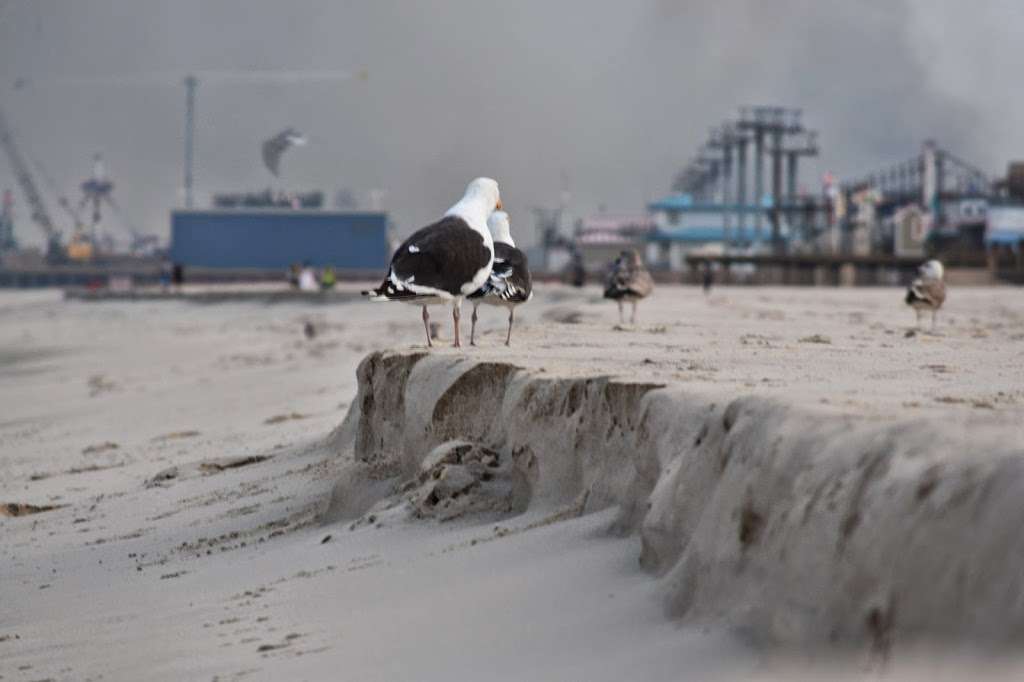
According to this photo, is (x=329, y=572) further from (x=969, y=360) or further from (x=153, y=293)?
(x=153, y=293)

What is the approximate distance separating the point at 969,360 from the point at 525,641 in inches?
183

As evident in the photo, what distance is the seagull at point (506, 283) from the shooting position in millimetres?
11219

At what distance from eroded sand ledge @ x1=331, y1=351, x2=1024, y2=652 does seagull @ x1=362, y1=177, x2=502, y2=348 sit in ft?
12.1

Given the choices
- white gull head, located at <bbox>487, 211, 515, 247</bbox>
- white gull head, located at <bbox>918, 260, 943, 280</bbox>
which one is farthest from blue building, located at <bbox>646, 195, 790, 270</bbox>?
white gull head, located at <bbox>487, 211, 515, 247</bbox>

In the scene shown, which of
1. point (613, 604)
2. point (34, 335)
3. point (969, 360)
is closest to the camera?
point (613, 604)

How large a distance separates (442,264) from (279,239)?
89.1 meters

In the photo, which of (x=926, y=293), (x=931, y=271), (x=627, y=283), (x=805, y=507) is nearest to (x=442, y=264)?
(x=805, y=507)

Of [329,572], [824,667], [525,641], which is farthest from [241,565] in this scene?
[824,667]


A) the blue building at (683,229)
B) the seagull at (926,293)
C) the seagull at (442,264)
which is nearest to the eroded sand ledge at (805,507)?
the seagull at (442,264)

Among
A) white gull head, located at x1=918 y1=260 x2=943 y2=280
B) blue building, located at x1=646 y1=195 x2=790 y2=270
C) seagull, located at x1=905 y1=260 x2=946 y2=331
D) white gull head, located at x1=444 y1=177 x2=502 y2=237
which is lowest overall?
blue building, located at x1=646 y1=195 x2=790 y2=270

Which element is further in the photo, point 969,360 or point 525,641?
point 969,360

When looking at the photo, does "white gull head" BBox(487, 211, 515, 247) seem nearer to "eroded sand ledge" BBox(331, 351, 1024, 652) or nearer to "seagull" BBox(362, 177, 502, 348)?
"seagull" BBox(362, 177, 502, 348)

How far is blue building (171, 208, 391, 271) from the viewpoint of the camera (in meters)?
97.4

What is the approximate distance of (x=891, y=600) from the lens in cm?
370
